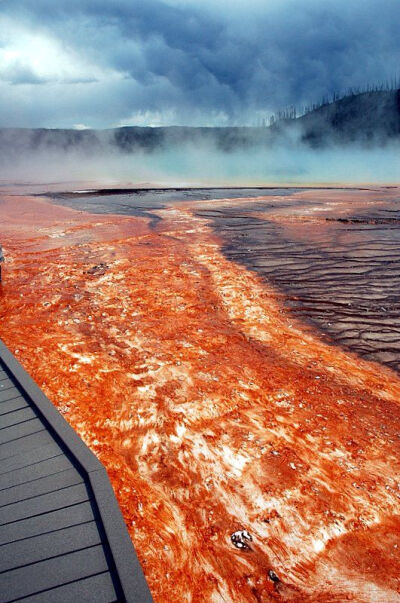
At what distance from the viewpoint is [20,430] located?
2.57 m

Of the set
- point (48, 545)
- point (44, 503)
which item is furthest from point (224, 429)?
point (48, 545)

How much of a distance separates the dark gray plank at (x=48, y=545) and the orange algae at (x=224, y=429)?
0.81 metres

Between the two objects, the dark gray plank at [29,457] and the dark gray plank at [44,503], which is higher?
the dark gray plank at [29,457]

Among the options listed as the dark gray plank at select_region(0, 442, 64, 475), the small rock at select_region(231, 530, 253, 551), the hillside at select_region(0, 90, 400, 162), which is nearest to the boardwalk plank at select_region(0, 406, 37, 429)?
the dark gray plank at select_region(0, 442, 64, 475)

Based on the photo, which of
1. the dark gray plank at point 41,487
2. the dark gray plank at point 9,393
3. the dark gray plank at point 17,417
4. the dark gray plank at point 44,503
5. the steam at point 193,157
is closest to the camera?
the dark gray plank at point 44,503

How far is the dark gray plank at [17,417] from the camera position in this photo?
2621mm

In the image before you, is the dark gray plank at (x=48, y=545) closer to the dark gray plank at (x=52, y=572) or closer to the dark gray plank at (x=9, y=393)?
the dark gray plank at (x=52, y=572)

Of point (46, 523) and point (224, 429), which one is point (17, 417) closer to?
point (46, 523)

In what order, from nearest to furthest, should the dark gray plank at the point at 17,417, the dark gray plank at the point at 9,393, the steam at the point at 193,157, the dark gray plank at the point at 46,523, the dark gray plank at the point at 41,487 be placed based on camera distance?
1. the dark gray plank at the point at 46,523
2. the dark gray plank at the point at 41,487
3. the dark gray plank at the point at 17,417
4. the dark gray plank at the point at 9,393
5. the steam at the point at 193,157

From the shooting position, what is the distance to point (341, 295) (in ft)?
22.5

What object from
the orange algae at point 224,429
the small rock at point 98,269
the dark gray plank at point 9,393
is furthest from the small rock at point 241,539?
the small rock at point 98,269

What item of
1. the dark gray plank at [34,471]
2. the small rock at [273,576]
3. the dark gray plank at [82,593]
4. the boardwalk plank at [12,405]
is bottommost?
the small rock at [273,576]

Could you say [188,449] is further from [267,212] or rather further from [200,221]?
[267,212]

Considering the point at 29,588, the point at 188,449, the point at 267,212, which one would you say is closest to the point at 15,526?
the point at 29,588
